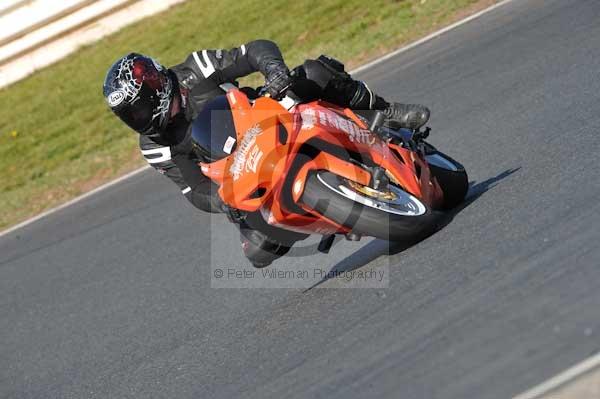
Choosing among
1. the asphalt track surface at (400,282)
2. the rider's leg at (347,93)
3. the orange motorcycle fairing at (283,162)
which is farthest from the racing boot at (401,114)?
the orange motorcycle fairing at (283,162)

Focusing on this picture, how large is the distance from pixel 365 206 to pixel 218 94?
4.91ft

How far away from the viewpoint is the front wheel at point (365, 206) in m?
4.65

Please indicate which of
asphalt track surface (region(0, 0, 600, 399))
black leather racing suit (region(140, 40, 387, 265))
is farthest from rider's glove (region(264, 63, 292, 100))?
asphalt track surface (region(0, 0, 600, 399))

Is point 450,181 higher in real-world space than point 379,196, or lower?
lower

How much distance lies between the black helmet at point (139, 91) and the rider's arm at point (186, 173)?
0.38 m

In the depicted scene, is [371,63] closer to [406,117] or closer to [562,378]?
[406,117]

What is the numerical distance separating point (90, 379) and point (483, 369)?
9.43 ft

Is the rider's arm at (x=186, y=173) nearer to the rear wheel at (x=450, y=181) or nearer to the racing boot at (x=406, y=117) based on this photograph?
the racing boot at (x=406, y=117)

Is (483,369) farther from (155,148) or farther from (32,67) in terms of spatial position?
(32,67)

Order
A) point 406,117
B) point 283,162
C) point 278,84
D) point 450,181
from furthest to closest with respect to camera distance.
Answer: point 406,117 → point 450,181 → point 278,84 → point 283,162

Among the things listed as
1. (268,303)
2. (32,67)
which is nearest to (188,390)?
(268,303)

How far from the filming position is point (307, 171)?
183 inches

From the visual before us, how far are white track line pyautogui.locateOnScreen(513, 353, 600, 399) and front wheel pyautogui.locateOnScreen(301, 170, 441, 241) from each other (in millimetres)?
1548

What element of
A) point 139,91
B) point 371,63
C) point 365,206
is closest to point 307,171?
point 365,206
